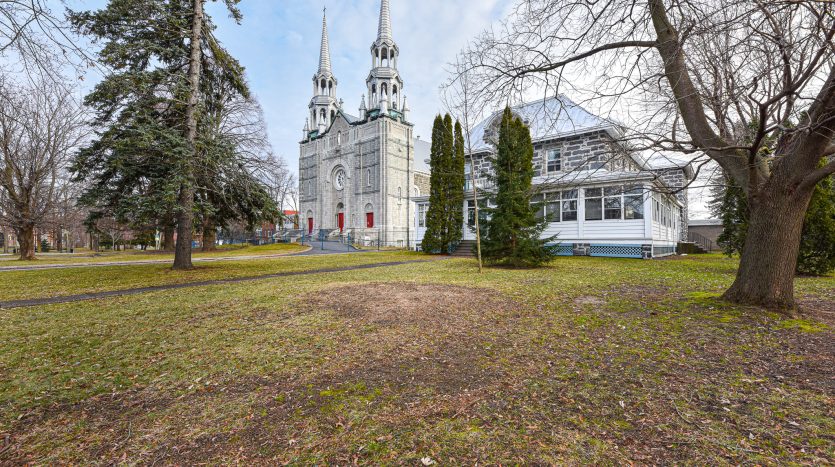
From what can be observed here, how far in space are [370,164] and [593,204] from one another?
2739cm

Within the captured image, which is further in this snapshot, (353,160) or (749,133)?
(353,160)

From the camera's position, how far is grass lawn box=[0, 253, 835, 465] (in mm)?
2199

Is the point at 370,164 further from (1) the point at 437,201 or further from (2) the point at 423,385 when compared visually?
(2) the point at 423,385

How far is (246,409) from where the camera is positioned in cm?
272

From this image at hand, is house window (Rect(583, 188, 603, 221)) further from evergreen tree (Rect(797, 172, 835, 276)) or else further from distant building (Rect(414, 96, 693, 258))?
evergreen tree (Rect(797, 172, 835, 276))

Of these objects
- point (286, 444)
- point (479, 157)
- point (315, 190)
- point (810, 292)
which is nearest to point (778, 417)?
point (286, 444)

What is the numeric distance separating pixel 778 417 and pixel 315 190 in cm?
4663

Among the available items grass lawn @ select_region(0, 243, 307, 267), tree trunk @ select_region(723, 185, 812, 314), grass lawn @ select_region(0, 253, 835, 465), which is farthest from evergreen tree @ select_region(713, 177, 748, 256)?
grass lawn @ select_region(0, 243, 307, 267)

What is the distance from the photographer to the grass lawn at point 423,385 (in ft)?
7.22

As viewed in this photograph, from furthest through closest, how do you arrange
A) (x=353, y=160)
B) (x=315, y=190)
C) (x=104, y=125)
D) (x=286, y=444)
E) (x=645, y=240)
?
(x=315, y=190), (x=353, y=160), (x=645, y=240), (x=104, y=125), (x=286, y=444)

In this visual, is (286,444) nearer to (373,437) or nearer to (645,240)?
(373,437)

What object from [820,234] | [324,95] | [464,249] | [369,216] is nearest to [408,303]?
[820,234]

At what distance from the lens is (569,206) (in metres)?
18.1

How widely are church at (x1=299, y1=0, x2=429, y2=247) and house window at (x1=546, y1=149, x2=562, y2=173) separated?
16297 millimetres
